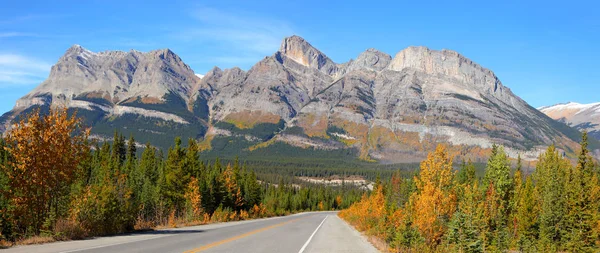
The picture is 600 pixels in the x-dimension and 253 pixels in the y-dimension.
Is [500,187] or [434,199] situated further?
[500,187]

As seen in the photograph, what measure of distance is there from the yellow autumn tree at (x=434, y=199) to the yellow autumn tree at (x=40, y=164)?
19.1 meters

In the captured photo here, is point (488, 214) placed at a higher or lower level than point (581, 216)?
lower

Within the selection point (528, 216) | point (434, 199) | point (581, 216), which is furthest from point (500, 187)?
point (434, 199)

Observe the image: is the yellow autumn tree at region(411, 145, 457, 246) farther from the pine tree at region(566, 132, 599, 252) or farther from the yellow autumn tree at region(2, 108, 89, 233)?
the pine tree at region(566, 132, 599, 252)

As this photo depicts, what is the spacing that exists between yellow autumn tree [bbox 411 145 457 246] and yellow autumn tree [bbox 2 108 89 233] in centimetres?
1908

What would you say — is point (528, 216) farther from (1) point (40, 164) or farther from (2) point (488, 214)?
(1) point (40, 164)

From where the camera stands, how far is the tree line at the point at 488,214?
22.9 m

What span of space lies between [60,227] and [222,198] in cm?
4658

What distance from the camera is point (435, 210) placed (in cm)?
2666

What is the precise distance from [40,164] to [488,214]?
49.9 m

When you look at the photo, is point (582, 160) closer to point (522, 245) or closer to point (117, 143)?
point (522, 245)

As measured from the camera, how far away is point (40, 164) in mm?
22938

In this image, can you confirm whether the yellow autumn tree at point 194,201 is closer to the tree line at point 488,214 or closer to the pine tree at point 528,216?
the tree line at point 488,214

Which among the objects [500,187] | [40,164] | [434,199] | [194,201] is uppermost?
[40,164]
